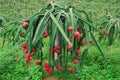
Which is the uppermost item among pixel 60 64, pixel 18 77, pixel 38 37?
pixel 38 37

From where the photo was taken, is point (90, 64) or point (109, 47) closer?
point (90, 64)

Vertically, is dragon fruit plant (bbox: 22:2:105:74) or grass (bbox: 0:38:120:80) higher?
dragon fruit plant (bbox: 22:2:105:74)

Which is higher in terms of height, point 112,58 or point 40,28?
point 40,28

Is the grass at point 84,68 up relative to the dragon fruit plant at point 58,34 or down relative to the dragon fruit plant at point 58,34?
down

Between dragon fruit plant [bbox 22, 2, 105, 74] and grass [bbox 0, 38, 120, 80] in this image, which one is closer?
dragon fruit plant [bbox 22, 2, 105, 74]

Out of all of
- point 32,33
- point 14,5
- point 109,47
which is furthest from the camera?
point 14,5

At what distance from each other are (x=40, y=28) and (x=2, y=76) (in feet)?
6.40

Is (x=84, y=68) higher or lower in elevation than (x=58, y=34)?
lower

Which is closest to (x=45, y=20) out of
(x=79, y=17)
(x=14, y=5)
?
(x=79, y=17)

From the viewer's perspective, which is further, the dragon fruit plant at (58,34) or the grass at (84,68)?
the grass at (84,68)

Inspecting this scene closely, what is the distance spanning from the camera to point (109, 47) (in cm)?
852

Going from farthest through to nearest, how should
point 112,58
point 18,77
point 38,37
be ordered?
point 112,58, point 18,77, point 38,37

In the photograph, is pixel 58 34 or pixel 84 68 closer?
pixel 58 34

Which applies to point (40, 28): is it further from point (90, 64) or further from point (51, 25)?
point (90, 64)
